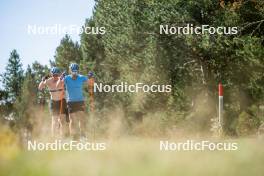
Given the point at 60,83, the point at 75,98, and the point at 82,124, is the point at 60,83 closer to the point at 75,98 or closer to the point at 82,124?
the point at 75,98

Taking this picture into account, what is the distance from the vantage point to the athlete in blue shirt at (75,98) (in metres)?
12.1

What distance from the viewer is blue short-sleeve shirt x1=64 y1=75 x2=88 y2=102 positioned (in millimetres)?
12120

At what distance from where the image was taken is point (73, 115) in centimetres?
1248

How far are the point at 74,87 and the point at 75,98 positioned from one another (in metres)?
0.28

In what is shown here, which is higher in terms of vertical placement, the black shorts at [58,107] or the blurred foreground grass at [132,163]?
the black shorts at [58,107]

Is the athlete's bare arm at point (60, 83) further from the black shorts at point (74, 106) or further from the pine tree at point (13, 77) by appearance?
the pine tree at point (13, 77)

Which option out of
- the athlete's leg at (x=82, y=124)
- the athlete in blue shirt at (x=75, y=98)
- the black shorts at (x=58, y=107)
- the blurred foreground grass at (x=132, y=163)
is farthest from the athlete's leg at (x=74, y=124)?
the blurred foreground grass at (x=132, y=163)

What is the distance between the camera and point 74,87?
40.1ft

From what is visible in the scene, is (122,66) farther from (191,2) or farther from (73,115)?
(73,115)

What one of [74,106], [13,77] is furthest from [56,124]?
[13,77]

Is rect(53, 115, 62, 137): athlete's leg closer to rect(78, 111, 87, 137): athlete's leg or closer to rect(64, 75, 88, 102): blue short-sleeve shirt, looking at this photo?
rect(78, 111, 87, 137): athlete's leg

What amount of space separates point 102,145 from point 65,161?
8.14 feet

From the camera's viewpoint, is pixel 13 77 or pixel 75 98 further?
pixel 13 77

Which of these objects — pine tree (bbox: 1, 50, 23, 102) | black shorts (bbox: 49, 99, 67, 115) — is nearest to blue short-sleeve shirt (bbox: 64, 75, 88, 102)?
black shorts (bbox: 49, 99, 67, 115)
